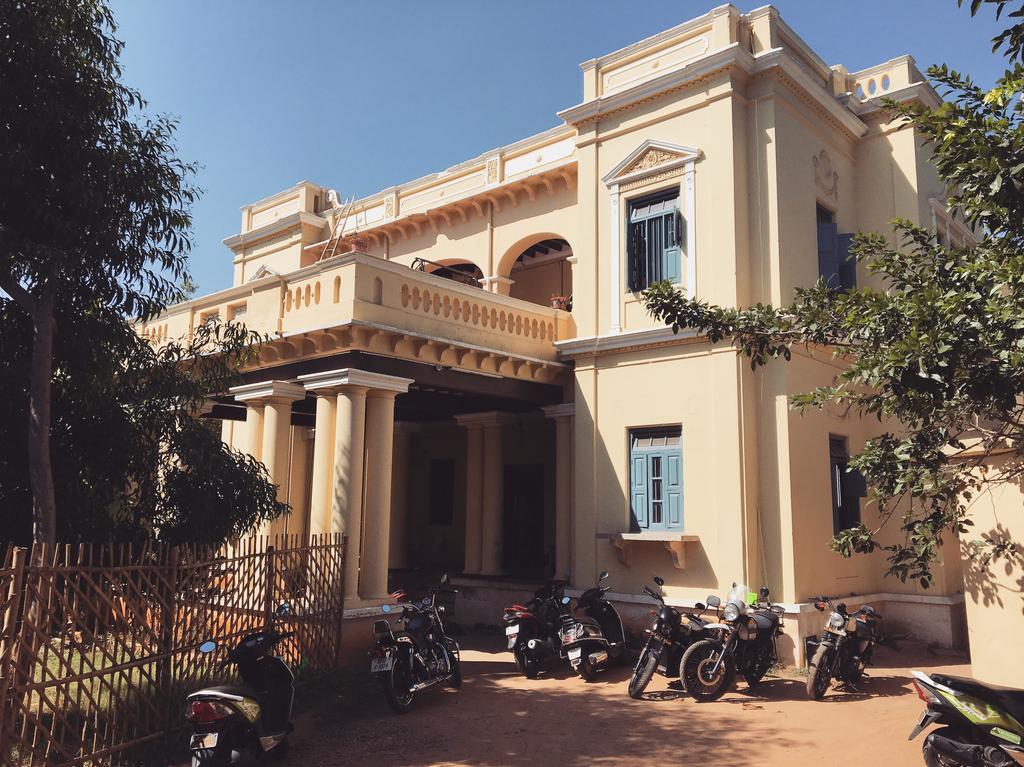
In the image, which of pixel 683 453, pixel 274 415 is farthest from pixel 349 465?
pixel 683 453

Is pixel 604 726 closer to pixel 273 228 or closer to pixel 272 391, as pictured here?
pixel 272 391

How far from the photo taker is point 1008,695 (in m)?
5.86

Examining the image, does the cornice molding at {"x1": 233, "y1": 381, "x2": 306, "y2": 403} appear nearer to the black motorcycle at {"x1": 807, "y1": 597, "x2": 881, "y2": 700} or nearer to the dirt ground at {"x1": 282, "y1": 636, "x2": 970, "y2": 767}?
the dirt ground at {"x1": 282, "y1": 636, "x2": 970, "y2": 767}

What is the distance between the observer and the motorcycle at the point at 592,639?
9781 mm

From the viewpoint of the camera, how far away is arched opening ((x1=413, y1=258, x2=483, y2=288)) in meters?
16.3

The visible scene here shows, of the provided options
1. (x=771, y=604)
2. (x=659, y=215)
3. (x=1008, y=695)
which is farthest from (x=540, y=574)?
(x=1008, y=695)

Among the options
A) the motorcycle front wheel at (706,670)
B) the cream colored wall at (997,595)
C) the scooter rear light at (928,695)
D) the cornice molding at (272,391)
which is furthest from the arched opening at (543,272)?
the scooter rear light at (928,695)

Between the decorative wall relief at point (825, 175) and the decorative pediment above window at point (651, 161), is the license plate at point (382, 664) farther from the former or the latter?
the decorative wall relief at point (825, 175)

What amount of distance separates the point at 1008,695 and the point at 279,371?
9.47 meters

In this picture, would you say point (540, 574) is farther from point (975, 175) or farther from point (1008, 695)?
point (975, 175)

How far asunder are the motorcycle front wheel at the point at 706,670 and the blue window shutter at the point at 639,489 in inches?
119

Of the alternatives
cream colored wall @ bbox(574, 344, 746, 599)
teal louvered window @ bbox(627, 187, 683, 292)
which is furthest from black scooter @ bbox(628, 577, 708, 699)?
teal louvered window @ bbox(627, 187, 683, 292)

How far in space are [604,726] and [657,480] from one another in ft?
14.7

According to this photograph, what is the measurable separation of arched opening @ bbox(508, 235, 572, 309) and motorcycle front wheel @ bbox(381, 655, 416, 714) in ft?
31.6
